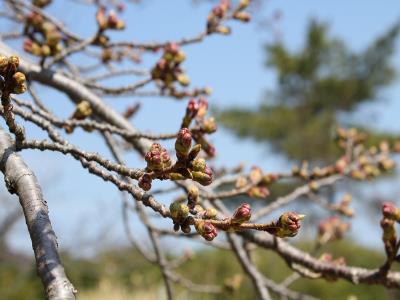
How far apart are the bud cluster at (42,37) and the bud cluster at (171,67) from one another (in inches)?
14.5

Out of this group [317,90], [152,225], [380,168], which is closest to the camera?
[152,225]

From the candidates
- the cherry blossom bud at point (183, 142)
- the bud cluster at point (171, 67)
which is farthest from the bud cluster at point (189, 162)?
the bud cluster at point (171, 67)

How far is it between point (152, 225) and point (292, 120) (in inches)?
913

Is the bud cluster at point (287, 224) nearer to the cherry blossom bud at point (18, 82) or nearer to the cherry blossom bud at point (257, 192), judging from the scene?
the cherry blossom bud at point (18, 82)

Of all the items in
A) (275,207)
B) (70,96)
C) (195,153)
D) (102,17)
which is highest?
(102,17)

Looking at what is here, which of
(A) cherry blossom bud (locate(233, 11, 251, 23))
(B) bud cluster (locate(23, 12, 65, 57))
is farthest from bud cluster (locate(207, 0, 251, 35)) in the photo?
(B) bud cluster (locate(23, 12, 65, 57))

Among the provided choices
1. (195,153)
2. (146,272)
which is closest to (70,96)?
(195,153)

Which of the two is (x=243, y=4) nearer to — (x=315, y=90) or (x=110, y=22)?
(x=110, y=22)

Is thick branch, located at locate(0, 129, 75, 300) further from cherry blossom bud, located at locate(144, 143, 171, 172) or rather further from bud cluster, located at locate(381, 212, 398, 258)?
bud cluster, located at locate(381, 212, 398, 258)

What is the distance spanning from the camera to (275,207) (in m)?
2.39

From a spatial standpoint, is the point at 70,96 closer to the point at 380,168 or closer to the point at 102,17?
the point at 102,17

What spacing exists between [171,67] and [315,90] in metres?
23.8

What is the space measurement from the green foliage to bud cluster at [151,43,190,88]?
72.2 ft

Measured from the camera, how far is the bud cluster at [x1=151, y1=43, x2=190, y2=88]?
83.0 inches
